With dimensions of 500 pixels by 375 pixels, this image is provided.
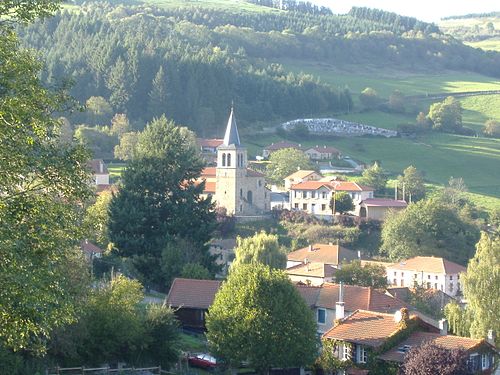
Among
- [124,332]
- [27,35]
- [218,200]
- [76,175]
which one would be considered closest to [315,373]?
[124,332]

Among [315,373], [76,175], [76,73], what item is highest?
[76,73]

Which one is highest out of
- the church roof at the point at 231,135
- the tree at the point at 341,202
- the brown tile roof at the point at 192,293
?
the church roof at the point at 231,135

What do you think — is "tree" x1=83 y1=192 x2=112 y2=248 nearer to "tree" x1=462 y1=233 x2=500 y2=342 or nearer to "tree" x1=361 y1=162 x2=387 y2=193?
"tree" x1=462 y1=233 x2=500 y2=342

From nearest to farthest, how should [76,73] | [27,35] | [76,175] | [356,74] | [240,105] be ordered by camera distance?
[76,175] < [76,73] < [240,105] < [27,35] < [356,74]

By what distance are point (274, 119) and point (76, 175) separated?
365 ft

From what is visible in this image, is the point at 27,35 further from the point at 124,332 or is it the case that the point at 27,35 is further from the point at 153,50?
the point at 124,332

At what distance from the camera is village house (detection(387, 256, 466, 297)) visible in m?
64.8

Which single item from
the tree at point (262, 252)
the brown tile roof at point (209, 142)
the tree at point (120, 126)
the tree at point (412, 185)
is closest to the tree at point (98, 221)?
the tree at point (262, 252)

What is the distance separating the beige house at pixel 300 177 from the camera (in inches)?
3669

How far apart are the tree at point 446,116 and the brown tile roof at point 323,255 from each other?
201 ft

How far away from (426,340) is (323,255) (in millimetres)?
33767

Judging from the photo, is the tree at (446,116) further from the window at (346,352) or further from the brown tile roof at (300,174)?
the window at (346,352)

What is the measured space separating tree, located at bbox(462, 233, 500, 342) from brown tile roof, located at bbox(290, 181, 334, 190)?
4162 cm

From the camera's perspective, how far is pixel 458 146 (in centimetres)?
12075
